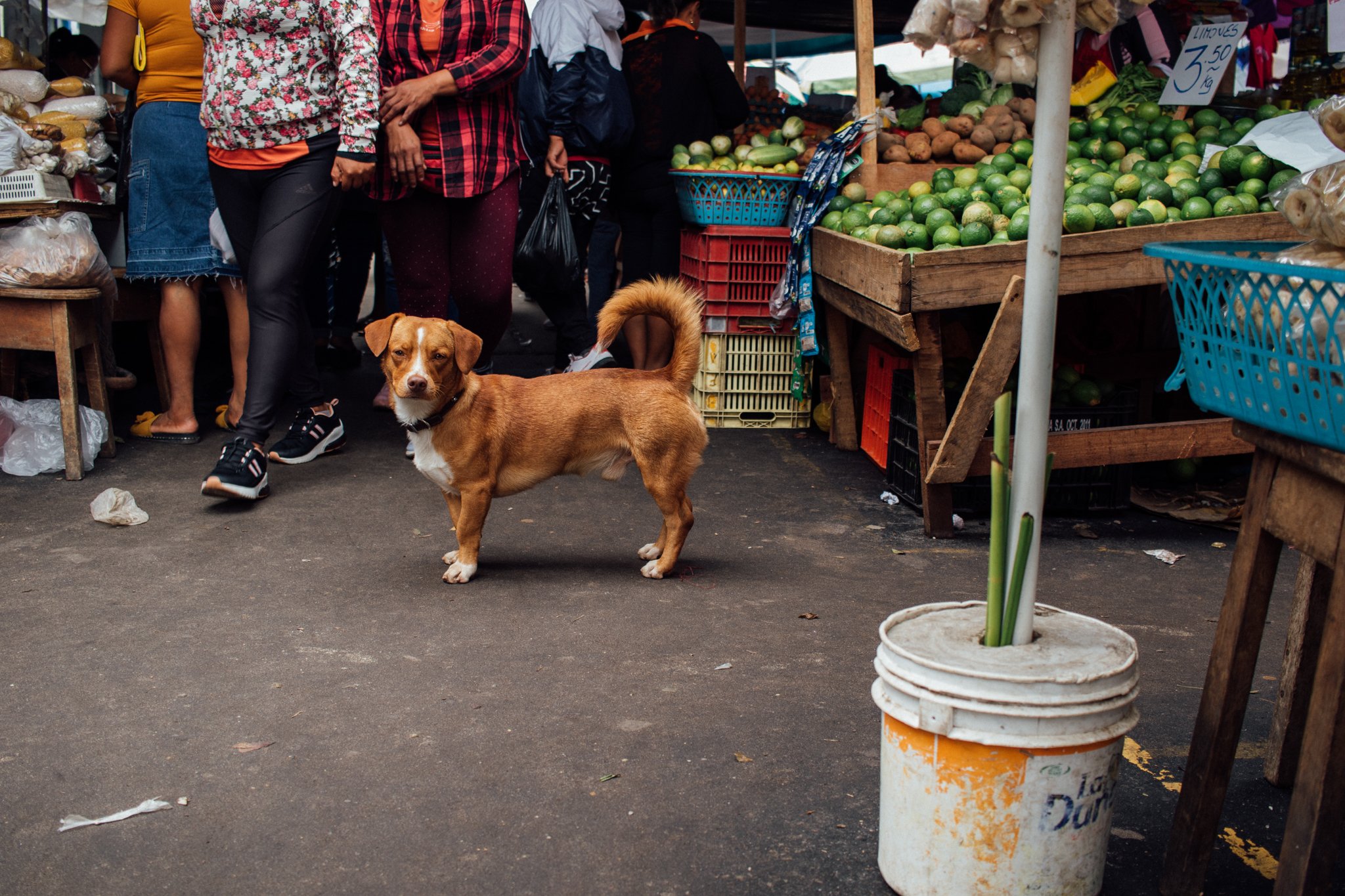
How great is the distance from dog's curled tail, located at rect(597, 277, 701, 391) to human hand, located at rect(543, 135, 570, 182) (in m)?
2.53

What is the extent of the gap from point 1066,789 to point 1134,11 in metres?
1.46

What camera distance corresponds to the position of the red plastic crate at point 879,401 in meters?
5.15

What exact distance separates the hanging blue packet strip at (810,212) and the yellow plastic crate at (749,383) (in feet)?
1.05

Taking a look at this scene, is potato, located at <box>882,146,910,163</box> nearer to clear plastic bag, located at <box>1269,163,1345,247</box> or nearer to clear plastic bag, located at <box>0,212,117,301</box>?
clear plastic bag, located at <box>0,212,117,301</box>

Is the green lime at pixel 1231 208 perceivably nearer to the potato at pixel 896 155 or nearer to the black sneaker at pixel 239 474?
the potato at pixel 896 155

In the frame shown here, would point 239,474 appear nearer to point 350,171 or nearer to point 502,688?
point 350,171

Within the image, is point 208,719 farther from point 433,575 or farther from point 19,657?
point 433,575

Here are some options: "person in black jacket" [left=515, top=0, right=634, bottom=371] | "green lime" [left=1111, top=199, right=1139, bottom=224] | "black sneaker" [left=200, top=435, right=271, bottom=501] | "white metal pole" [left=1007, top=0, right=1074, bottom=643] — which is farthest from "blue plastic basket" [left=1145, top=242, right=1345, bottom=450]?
"person in black jacket" [left=515, top=0, right=634, bottom=371]

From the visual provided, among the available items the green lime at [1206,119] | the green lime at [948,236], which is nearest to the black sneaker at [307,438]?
the green lime at [948,236]

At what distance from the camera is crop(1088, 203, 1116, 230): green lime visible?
168 inches

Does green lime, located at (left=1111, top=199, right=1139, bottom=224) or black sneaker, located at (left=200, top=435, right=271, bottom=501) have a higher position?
green lime, located at (left=1111, top=199, right=1139, bottom=224)

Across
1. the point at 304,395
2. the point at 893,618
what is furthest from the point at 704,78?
the point at 893,618

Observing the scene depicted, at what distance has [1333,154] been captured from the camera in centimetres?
452

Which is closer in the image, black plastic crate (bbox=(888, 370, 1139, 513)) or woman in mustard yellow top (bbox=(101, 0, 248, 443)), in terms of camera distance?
black plastic crate (bbox=(888, 370, 1139, 513))
